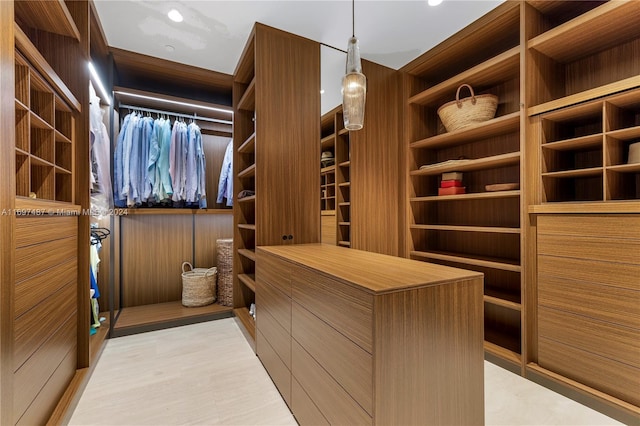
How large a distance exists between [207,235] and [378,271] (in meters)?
2.63

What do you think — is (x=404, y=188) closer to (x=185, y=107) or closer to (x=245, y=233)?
(x=245, y=233)

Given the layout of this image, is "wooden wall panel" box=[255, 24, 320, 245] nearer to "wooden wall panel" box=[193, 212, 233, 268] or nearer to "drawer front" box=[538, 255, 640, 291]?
"wooden wall panel" box=[193, 212, 233, 268]

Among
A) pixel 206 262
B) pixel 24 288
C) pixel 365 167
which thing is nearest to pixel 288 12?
pixel 365 167

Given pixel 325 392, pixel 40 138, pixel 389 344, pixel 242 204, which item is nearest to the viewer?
pixel 389 344

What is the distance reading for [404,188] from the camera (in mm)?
2789

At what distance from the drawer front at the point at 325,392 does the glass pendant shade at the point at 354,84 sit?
1.19m

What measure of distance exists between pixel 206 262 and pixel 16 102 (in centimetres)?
238

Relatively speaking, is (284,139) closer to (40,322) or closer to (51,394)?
(40,322)

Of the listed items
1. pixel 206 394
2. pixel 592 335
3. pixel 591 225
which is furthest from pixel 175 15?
pixel 592 335

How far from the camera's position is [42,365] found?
4.39 feet

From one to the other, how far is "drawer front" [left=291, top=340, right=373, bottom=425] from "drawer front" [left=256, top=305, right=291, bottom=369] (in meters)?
0.07

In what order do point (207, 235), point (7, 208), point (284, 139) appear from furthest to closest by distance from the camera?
point (207, 235) < point (284, 139) < point (7, 208)

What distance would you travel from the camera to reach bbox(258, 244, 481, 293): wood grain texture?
0.98 meters

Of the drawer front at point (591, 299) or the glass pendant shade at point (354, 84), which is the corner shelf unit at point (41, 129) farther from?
the drawer front at point (591, 299)
